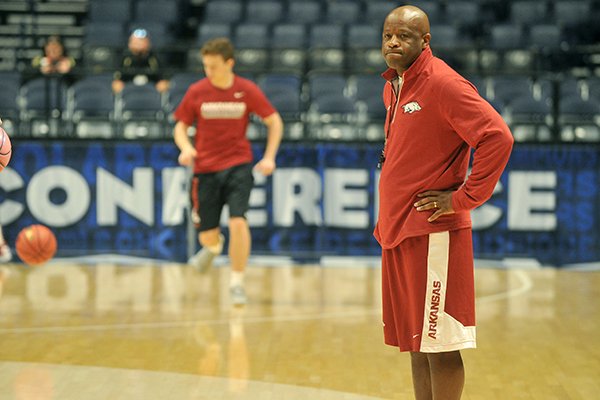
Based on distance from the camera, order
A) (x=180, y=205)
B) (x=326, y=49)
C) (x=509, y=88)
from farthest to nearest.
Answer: (x=326, y=49) < (x=509, y=88) < (x=180, y=205)

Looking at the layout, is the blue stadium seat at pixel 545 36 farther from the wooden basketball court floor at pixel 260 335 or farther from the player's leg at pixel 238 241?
the player's leg at pixel 238 241

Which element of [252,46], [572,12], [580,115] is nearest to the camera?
[580,115]

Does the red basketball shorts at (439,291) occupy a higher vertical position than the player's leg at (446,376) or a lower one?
higher

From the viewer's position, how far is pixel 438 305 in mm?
4633

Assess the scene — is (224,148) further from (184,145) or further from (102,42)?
(102,42)

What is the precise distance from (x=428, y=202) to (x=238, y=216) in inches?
197

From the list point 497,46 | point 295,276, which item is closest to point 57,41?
point 295,276

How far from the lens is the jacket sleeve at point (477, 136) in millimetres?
4379

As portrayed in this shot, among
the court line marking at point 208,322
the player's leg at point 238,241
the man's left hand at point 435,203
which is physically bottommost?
the court line marking at point 208,322

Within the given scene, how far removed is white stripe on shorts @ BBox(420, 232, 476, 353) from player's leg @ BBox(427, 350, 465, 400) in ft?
0.24

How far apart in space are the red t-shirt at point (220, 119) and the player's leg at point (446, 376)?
5.04 m

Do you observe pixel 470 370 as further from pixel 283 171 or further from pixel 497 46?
pixel 497 46

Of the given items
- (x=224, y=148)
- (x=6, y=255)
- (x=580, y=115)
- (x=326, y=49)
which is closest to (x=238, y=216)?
(x=224, y=148)

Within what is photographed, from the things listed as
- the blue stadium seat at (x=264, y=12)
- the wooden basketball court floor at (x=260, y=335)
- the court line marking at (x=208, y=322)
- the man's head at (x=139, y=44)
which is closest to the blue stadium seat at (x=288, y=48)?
the blue stadium seat at (x=264, y=12)
